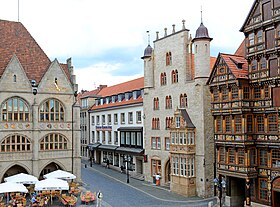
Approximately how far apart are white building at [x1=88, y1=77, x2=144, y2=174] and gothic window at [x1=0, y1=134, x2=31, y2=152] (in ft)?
51.9

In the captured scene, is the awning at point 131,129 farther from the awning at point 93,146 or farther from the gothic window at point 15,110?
the gothic window at point 15,110

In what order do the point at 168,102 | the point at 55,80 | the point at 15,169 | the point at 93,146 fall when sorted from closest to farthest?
the point at 15,169 → the point at 55,80 → the point at 168,102 → the point at 93,146

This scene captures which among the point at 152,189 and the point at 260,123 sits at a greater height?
the point at 260,123

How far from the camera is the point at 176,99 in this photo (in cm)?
4178

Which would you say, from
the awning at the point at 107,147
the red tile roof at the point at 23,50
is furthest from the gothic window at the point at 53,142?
the awning at the point at 107,147

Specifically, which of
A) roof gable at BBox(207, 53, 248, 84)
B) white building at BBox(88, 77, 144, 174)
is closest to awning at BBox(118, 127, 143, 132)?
white building at BBox(88, 77, 144, 174)

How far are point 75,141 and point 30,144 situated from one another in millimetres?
5031

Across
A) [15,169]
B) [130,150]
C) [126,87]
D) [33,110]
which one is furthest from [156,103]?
[15,169]

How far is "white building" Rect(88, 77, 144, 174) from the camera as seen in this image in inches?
2018

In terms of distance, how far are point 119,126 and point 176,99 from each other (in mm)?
17230

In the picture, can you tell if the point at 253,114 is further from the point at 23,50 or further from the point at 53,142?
the point at 23,50

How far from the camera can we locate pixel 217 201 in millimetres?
34812

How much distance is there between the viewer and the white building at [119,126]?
51250mm

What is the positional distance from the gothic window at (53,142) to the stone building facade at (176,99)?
1142cm
